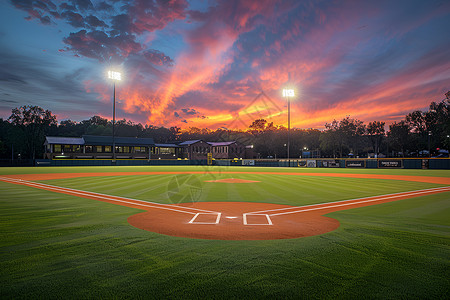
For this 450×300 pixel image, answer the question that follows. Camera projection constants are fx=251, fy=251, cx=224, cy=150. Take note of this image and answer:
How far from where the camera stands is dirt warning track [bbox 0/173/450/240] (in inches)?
263

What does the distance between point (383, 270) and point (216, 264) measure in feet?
9.08

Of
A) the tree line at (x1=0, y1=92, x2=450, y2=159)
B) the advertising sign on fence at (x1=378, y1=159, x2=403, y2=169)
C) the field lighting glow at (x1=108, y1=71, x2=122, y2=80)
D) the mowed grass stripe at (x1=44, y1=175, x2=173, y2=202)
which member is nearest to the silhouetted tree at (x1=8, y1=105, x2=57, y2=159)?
the tree line at (x1=0, y1=92, x2=450, y2=159)

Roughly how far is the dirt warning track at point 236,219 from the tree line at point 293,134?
4952 cm

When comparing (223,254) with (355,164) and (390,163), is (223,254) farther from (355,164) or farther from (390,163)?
(355,164)

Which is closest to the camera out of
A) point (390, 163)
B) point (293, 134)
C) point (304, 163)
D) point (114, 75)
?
point (390, 163)

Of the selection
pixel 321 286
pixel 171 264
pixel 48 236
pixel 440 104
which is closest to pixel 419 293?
pixel 321 286

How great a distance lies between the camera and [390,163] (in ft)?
144

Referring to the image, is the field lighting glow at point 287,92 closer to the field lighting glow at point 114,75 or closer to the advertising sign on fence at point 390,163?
the advertising sign on fence at point 390,163

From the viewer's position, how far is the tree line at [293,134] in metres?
76.4

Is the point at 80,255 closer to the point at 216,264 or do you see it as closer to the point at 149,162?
the point at 216,264

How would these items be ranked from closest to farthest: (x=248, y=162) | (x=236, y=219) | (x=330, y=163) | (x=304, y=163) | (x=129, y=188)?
1. (x=236, y=219)
2. (x=129, y=188)
3. (x=330, y=163)
4. (x=304, y=163)
5. (x=248, y=162)

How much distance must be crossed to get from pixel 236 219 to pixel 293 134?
10977 centimetres

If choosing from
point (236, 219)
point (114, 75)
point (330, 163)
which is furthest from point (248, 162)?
point (236, 219)

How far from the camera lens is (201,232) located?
22.1ft
